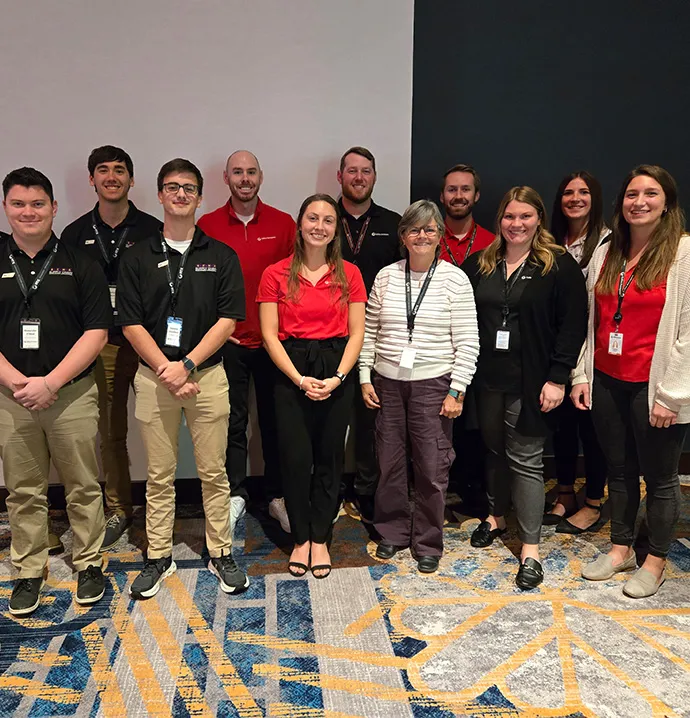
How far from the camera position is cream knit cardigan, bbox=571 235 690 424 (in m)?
2.45

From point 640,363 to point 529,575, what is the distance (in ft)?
3.67

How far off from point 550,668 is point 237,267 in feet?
6.86

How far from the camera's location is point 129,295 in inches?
98.8

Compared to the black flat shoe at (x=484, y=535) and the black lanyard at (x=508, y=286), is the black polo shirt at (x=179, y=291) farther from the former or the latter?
the black flat shoe at (x=484, y=535)

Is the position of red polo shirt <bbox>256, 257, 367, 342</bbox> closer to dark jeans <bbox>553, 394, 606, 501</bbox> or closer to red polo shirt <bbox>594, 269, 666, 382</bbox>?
red polo shirt <bbox>594, 269, 666, 382</bbox>

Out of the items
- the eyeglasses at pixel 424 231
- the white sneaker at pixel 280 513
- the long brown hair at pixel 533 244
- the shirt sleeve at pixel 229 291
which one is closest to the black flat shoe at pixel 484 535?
the white sneaker at pixel 280 513

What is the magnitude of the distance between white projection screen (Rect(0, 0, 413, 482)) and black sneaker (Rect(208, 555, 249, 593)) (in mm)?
2090

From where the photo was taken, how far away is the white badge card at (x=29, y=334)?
240 centimetres

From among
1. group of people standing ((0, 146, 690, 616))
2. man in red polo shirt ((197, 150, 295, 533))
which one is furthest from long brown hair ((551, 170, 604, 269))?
man in red polo shirt ((197, 150, 295, 533))

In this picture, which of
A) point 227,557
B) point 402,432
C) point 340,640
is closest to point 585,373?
point 402,432

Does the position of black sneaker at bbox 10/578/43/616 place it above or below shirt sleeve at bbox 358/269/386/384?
below

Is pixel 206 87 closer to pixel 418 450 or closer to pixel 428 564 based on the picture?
pixel 418 450

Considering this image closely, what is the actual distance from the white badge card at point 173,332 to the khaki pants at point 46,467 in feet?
1.44

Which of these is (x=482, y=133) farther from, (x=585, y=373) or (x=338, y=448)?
(x=338, y=448)
